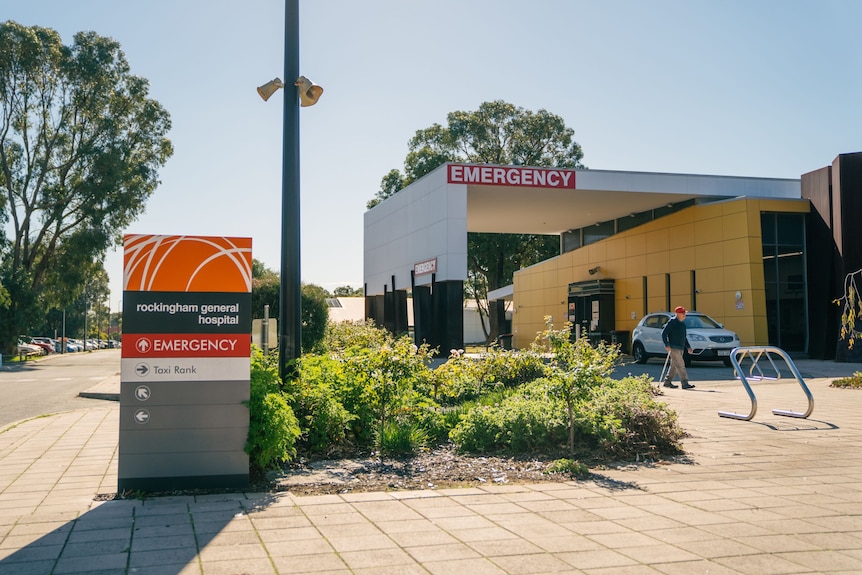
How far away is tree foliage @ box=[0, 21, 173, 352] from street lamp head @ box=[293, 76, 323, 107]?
38.2 metres

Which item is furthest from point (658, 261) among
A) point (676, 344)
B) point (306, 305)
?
point (676, 344)

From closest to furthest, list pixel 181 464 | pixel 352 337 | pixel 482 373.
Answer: pixel 181 464 → pixel 482 373 → pixel 352 337

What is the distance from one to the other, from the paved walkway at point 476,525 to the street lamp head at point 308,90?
4524mm

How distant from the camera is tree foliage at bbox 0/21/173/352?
1670 inches

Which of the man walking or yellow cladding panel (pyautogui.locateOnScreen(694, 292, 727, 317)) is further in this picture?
yellow cladding panel (pyautogui.locateOnScreen(694, 292, 727, 317))

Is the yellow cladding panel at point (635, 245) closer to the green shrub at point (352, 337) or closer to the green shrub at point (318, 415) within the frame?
the green shrub at point (352, 337)

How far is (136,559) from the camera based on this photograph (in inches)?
176

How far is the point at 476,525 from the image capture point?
5.30m

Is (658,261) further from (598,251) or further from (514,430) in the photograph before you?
(514,430)

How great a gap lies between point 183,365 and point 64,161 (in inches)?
1700

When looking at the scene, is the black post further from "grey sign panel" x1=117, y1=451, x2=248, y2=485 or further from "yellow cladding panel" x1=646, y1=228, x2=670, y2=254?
"yellow cladding panel" x1=646, y1=228, x2=670, y2=254

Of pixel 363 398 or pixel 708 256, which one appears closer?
pixel 363 398

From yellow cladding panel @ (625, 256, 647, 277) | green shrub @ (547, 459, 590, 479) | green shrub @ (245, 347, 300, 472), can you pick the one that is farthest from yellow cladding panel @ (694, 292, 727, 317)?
green shrub @ (245, 347, 300, 472)

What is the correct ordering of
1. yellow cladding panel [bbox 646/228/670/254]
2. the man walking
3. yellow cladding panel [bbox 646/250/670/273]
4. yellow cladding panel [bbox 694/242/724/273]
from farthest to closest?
yellow cladding panel [bbox 646/228/670/254] → yellow cladding panel [bbox 646/250/670/273] → yellow cladding panel [bbox 694/242/724/273] → the man walking
